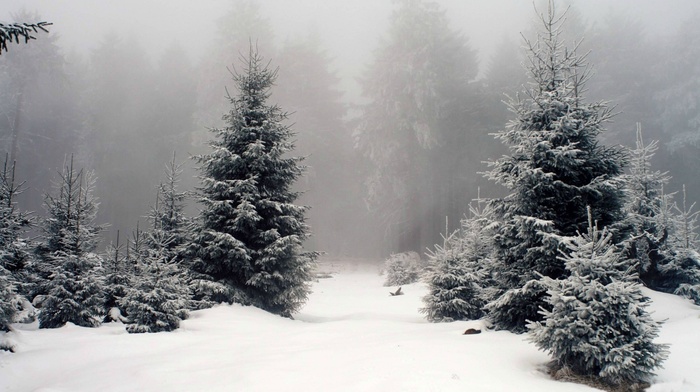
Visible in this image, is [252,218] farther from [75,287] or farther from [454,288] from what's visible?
[454,288]

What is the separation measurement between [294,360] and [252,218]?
645 centimetres

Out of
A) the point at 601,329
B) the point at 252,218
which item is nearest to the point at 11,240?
the point at 252,218

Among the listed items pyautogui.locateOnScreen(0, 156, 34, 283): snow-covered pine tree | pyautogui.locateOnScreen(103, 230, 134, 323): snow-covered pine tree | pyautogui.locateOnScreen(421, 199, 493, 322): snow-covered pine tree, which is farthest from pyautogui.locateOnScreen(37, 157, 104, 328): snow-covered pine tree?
pyautogui.locateOnScreen(421, 199, 493, 322): snow-covered pine tree

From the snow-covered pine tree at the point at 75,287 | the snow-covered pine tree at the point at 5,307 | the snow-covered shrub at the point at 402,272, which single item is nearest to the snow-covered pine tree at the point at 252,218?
the snow-covered pine tree at the point at 75,287

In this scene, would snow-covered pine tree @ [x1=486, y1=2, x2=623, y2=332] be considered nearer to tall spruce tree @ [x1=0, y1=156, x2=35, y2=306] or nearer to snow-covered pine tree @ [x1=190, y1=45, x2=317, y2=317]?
snow-covered pine tree @ [x1=190, y1=45, x2=317, y2=317]

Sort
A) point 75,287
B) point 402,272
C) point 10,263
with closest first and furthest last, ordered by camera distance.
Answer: point 10,263 → point 75,287 → point 402,272

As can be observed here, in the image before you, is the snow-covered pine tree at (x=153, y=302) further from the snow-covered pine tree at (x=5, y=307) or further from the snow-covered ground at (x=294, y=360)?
the snow-covered pine tree at (x=5, y=307)

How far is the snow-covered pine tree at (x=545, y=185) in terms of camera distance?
780cm

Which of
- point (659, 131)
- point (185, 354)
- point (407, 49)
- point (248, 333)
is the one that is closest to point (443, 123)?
point (407, 49)

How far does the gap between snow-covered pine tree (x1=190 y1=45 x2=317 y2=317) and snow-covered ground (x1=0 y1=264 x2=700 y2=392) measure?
2.45 metres

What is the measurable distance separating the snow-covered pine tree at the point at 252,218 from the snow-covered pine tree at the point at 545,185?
19.2 feet

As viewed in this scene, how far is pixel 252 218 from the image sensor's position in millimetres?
11453

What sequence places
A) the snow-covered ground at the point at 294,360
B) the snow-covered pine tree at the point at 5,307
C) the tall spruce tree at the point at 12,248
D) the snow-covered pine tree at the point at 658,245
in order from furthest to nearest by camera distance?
the snow-covered pine tree at the point at 658,245 < the tall spruce tree at the point at 12,248 < the snow-covered pine tree at the point at 5,307 < the snow-covered ground at the point at 294,360

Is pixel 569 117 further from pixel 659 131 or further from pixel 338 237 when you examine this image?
pixel 659 131
